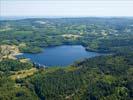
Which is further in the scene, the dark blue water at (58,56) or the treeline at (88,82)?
the dark blue water at (58,56)

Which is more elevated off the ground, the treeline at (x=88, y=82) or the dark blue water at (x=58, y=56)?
the treeline at (x=88, y=82)

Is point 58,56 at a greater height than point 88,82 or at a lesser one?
lesser

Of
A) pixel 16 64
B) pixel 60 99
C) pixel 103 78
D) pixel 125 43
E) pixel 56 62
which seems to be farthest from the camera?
pixel 125 43

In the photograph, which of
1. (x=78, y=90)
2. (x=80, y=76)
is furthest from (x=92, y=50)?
(x=78, y=90)

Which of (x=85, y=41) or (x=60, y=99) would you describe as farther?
(x=85, y=41)

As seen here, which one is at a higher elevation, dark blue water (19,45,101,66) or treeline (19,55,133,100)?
treeline (19,55,133,100)

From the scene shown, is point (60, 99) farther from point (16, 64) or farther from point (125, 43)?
point (125, 43)

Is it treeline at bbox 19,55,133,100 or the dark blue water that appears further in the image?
the dark blue water

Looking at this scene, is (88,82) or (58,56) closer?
(88,82)
